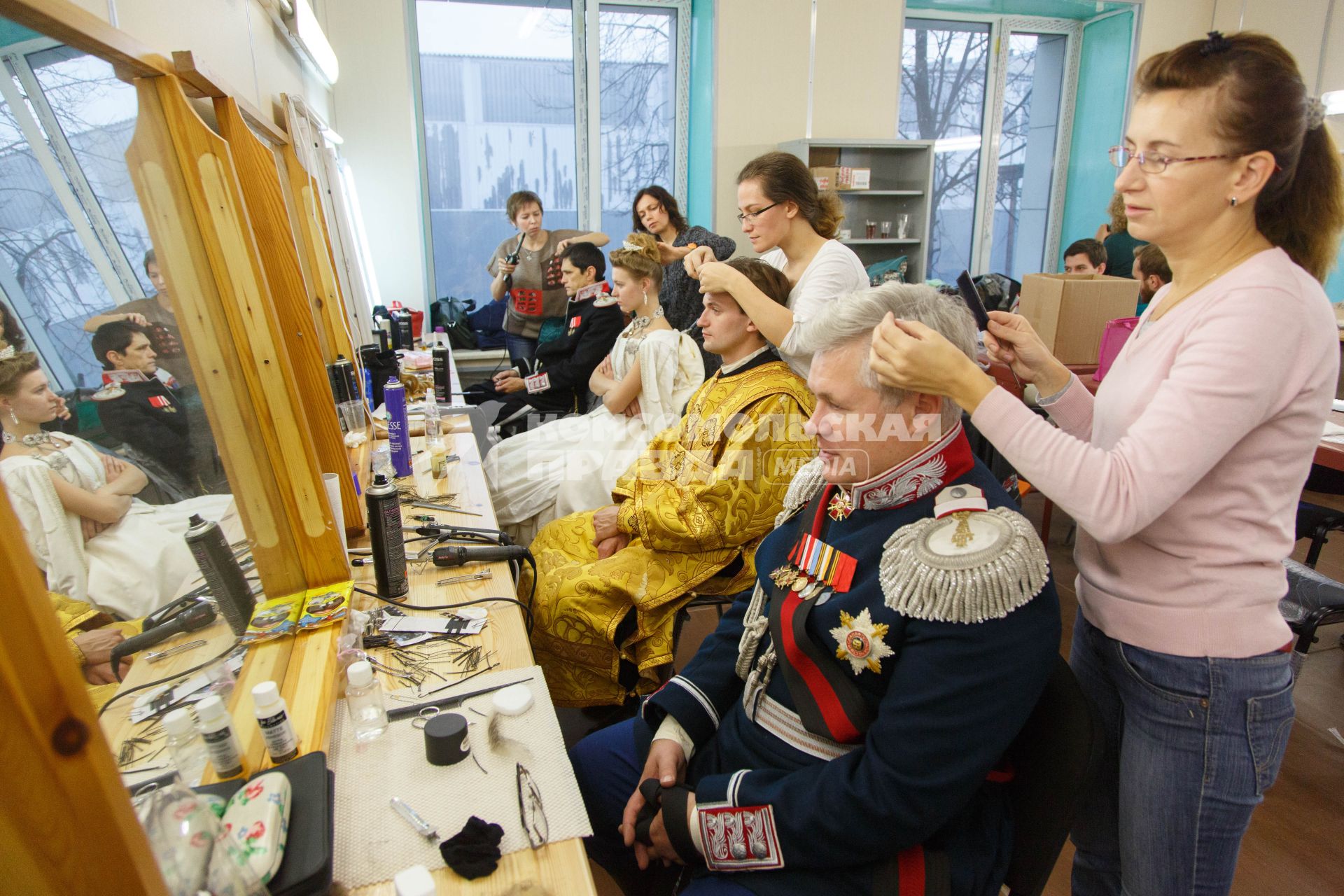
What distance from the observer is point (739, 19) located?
19.4 feet

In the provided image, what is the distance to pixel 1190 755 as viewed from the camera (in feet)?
3.37

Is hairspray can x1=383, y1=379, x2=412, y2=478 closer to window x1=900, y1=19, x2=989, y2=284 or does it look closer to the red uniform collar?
the red uniform collar

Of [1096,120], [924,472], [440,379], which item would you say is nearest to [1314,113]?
[924,472]

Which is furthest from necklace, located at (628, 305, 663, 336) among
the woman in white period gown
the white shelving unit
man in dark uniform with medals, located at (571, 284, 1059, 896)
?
the white shelving unit

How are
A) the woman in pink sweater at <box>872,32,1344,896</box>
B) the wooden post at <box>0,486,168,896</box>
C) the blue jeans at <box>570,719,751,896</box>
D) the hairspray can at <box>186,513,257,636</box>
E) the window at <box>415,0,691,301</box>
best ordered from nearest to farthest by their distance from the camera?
1. the wooden post at <box>0,486,168,896</box>
2. the woman in pink sweater at <box>872,32,1344,896</box>
3. the hairspray can at <box>186,513,257,636</box>
4. the blue jeans at <box>570,719,751,896</box>
5. the window at <box>415,0,691,301</box>

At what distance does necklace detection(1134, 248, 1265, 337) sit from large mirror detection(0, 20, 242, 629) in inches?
54.3

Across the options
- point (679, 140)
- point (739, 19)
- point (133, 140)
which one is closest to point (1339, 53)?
point (739, 19)

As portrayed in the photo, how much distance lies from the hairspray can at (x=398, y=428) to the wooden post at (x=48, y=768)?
164 cm

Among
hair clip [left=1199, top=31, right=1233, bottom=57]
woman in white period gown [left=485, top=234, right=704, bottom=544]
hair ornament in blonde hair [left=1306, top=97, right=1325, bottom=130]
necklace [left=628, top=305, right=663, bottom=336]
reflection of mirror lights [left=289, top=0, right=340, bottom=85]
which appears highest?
reflection of mirror lights [left=289, top=0, right=340, bottom=85]

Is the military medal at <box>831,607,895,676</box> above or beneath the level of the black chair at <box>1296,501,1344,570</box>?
above

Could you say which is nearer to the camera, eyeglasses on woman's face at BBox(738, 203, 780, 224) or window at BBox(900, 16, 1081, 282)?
eyeglasses on woman's face at BBox(738, 203, 780, 224)

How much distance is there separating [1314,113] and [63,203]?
5.08 ft

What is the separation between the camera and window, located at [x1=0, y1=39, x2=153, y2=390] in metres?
0.77

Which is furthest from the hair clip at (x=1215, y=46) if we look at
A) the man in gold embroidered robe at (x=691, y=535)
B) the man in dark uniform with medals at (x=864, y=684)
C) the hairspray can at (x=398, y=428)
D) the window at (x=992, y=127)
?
the window at (x=992, y=127)
